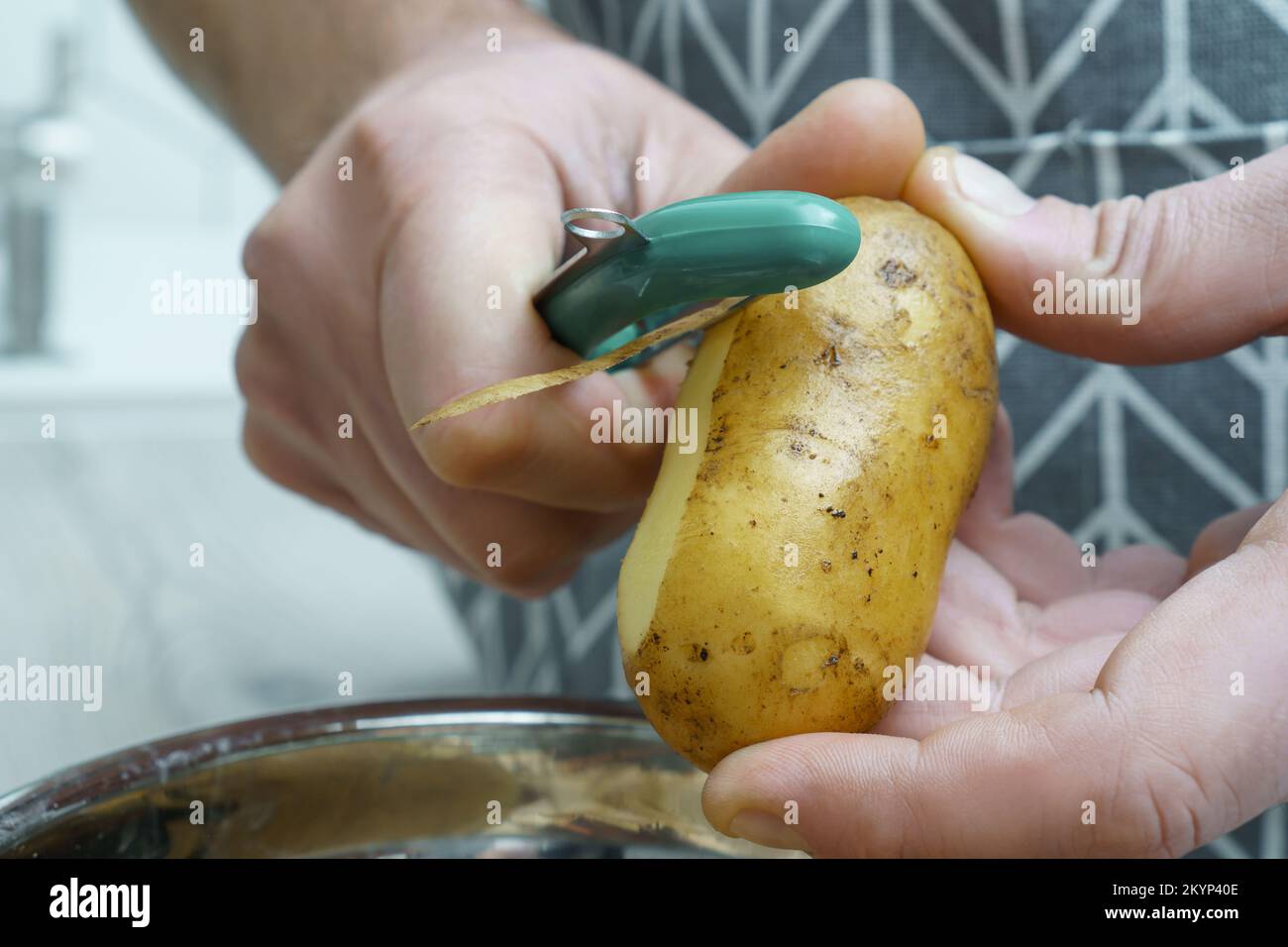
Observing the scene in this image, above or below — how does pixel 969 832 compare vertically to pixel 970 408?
below

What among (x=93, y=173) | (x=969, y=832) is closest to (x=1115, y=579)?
(x=969, y=832)

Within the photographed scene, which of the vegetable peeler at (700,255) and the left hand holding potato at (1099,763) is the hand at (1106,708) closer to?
the left hand holding potato at (1099,763)

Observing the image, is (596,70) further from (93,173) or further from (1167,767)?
(93,173)

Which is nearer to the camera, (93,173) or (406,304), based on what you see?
(406,304)

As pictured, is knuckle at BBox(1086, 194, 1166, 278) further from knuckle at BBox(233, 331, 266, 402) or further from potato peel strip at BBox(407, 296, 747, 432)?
knuckle at BBox(233, 331, 266, 402)

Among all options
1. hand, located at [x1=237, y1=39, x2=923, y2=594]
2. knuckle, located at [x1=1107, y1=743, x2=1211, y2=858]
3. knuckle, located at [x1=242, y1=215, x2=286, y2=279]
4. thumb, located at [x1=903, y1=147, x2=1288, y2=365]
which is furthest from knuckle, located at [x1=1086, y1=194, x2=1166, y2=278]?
knuckle, located at [x1=242, y1=215, x2=286, y2=279]

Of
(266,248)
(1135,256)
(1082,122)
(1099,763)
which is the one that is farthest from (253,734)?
(1082,122)

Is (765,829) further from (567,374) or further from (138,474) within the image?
(138,474)
